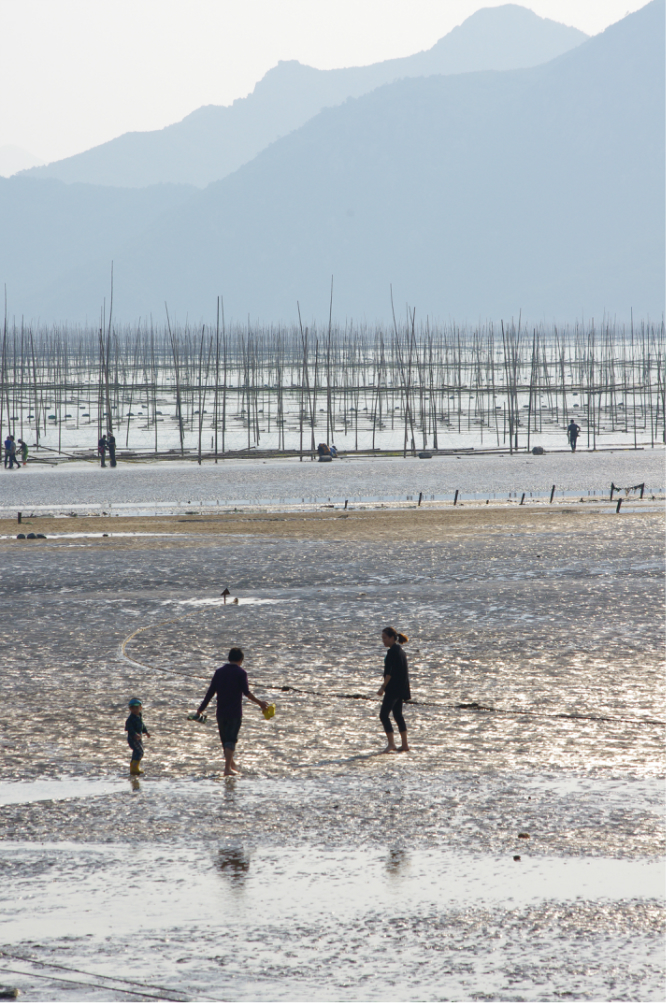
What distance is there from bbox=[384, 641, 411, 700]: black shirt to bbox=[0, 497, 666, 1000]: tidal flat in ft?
2.13

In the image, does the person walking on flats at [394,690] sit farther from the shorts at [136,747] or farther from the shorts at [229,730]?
the shorts at [136,747]

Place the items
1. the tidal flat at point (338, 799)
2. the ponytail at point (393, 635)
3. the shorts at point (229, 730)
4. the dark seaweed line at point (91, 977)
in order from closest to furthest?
the dark seaweed line at point (91, 977) → the tidal flat at point (338, 799) → the shorts at point (229, 730) → the ponytail at point (393, 635)

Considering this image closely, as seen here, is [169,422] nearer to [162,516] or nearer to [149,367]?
[162,516]

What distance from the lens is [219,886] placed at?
8797mm

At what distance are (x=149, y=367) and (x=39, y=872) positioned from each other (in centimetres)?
10779

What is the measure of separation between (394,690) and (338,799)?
68.7 inches

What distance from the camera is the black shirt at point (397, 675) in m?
12.3

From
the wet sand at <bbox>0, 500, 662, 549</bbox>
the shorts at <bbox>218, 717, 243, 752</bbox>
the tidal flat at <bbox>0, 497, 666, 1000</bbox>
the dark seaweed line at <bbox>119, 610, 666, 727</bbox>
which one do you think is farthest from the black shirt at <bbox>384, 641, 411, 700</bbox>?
the wet sand at <bbox>0, 500, 662, 549</bbox>

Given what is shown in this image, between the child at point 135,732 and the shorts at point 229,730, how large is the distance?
764mm

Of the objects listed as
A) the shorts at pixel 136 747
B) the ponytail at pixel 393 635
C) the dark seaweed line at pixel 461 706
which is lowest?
the dark seaweed line at pixel 461 706

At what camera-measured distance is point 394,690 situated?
1226 cm

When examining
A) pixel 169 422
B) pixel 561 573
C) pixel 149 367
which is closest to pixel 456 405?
pixel 169 422

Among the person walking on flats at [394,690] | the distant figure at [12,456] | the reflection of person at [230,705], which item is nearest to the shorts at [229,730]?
the reflection of person at [230,705]

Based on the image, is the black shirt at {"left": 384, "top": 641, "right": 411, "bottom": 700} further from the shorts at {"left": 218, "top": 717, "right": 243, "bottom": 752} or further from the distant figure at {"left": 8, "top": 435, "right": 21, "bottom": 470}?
the distant figure at {"left": 8, "top": 435, "right": 21, "bottom": 470}
